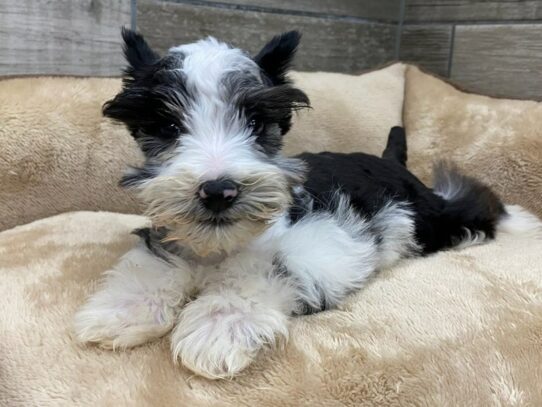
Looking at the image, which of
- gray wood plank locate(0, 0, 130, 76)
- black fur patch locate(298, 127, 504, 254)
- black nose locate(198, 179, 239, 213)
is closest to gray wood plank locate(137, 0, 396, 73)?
gray wood plank locate(0, 0, 130, 76)

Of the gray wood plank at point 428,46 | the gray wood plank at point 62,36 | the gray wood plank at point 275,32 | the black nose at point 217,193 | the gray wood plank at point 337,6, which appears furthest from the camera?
the gray wood plank at point 428,46

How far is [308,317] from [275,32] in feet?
7.92

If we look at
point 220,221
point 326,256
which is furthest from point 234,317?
point 326,256

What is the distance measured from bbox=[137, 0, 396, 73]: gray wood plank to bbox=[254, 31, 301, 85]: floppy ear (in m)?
1.64

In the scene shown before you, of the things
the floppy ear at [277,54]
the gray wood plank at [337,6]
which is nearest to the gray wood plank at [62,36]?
the gray wood plank at [337,6]

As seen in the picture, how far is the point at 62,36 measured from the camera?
2.99m

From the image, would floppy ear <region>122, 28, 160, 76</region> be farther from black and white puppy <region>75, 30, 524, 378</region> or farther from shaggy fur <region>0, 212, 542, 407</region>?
shaggy fur <region>0, 212, 542, 407</region>

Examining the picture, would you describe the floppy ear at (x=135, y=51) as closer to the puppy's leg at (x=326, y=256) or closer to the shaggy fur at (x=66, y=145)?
the puppy's leg at (x=326, y=256)

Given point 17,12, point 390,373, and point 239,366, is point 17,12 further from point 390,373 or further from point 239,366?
point 390,373

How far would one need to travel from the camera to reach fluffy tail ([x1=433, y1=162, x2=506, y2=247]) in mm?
2348

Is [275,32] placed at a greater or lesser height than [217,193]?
greater

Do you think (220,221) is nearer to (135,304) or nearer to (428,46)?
(135,304)

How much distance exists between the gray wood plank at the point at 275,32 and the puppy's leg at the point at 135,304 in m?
1.88

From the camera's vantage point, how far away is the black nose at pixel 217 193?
1.38 m
